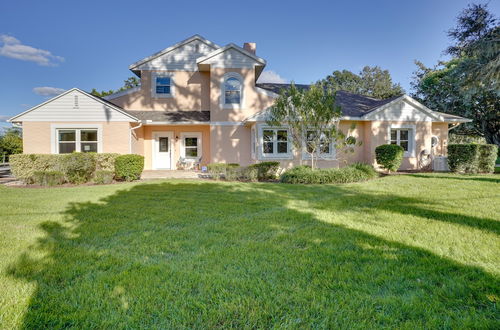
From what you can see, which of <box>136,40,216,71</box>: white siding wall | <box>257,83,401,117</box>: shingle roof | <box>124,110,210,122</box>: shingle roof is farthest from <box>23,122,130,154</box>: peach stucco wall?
<box>257,83,401,117</box>: shingle roof

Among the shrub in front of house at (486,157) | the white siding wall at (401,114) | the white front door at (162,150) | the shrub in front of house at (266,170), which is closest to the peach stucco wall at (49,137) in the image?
the white front door at (162,150)

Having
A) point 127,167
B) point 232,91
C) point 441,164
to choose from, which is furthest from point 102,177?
point 441,164

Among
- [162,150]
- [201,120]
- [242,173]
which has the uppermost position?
[201,120]

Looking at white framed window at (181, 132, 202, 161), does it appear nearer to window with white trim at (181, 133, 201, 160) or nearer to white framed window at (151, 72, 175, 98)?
window with white trim at (181, 133, 201, 160)

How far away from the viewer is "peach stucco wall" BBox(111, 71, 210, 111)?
16844 mm

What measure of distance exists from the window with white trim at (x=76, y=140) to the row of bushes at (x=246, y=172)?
22.7ft

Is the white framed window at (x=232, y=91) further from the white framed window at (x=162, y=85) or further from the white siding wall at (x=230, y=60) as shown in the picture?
the white framed window at (x=162, y=85)

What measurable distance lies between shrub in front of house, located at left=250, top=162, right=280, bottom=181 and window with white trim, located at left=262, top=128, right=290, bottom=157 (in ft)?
5.82

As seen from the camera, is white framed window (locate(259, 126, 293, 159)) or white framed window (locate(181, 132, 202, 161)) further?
white framed window (locate(181, 132, 202, 161))

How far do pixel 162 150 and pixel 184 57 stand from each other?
6.17m

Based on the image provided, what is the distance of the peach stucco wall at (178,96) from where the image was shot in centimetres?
1684

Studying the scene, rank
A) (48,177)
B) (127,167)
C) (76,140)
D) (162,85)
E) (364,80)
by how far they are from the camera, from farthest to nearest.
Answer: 1. (364,80)
2. (162,85)
3. (76,140)
4. (127,167)
5. (48,177)

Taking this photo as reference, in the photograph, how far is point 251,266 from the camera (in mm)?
3338

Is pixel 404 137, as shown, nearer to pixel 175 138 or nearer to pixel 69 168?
pixel 175 138
